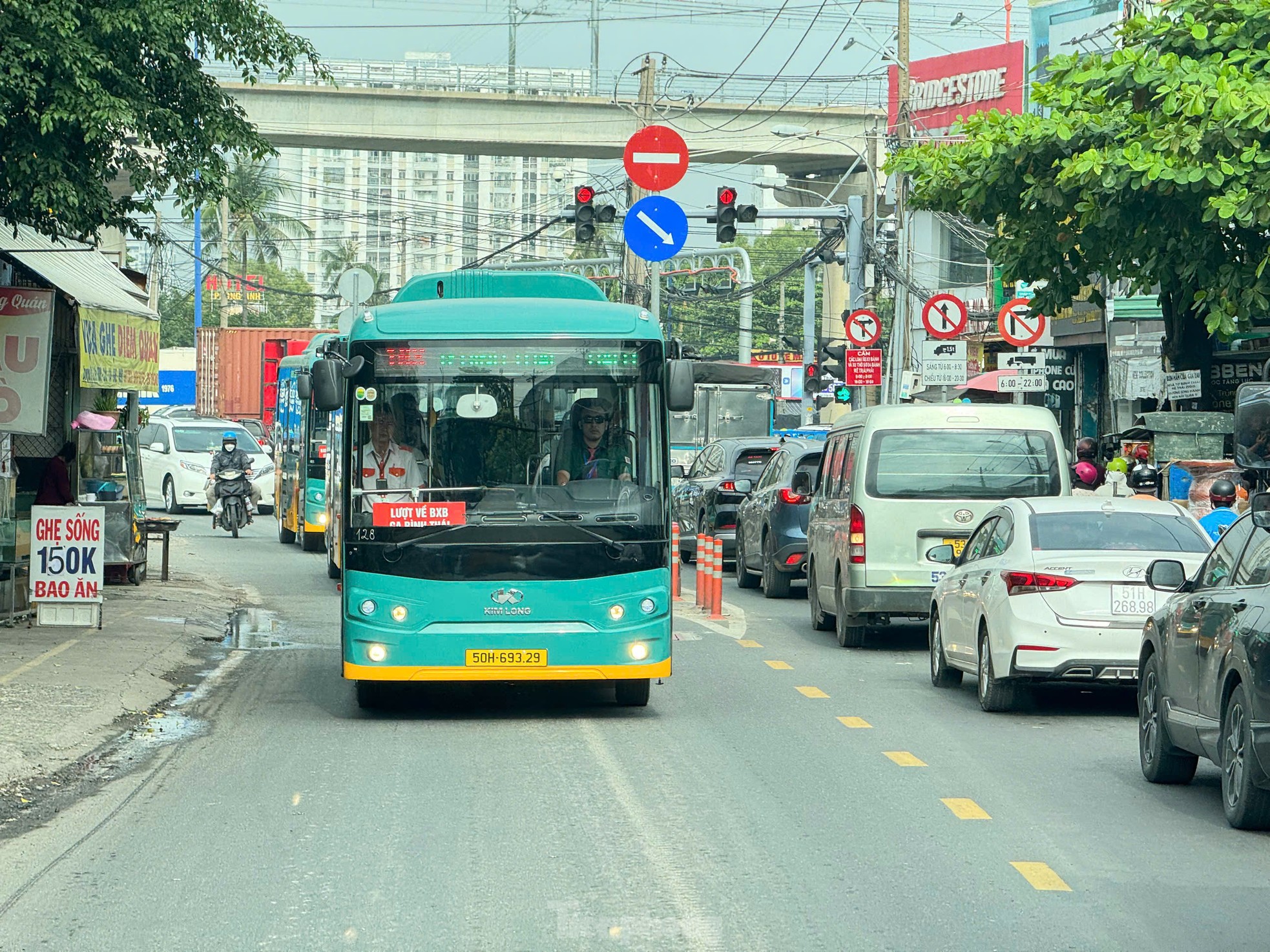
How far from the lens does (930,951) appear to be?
621cm

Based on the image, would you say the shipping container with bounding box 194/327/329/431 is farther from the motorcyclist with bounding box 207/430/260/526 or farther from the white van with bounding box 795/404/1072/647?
the white van with bounding box 795/404/1072/647

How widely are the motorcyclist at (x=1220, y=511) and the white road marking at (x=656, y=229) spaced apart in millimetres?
8964

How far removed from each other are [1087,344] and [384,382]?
80.6 ft

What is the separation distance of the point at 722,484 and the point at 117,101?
1324 cm

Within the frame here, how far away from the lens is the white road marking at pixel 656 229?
22.6 m

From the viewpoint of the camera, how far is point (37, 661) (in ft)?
46.0

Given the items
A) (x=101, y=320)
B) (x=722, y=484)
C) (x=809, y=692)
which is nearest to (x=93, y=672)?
(x=101, y=320)

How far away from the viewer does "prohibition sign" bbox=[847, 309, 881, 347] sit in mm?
30719

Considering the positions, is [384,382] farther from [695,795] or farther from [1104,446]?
[1104,446]

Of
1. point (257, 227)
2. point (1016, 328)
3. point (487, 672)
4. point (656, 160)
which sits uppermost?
point (257, 227)

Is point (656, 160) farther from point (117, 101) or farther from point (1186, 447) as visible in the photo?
point (117, 101)

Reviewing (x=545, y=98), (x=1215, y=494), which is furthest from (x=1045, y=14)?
(x=1215, y=494)

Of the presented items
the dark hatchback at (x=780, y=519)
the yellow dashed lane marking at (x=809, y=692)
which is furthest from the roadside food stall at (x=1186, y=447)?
the yellow dashed lane marking at (x=809, y=692)

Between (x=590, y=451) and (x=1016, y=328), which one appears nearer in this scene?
(x=590, y=451)
